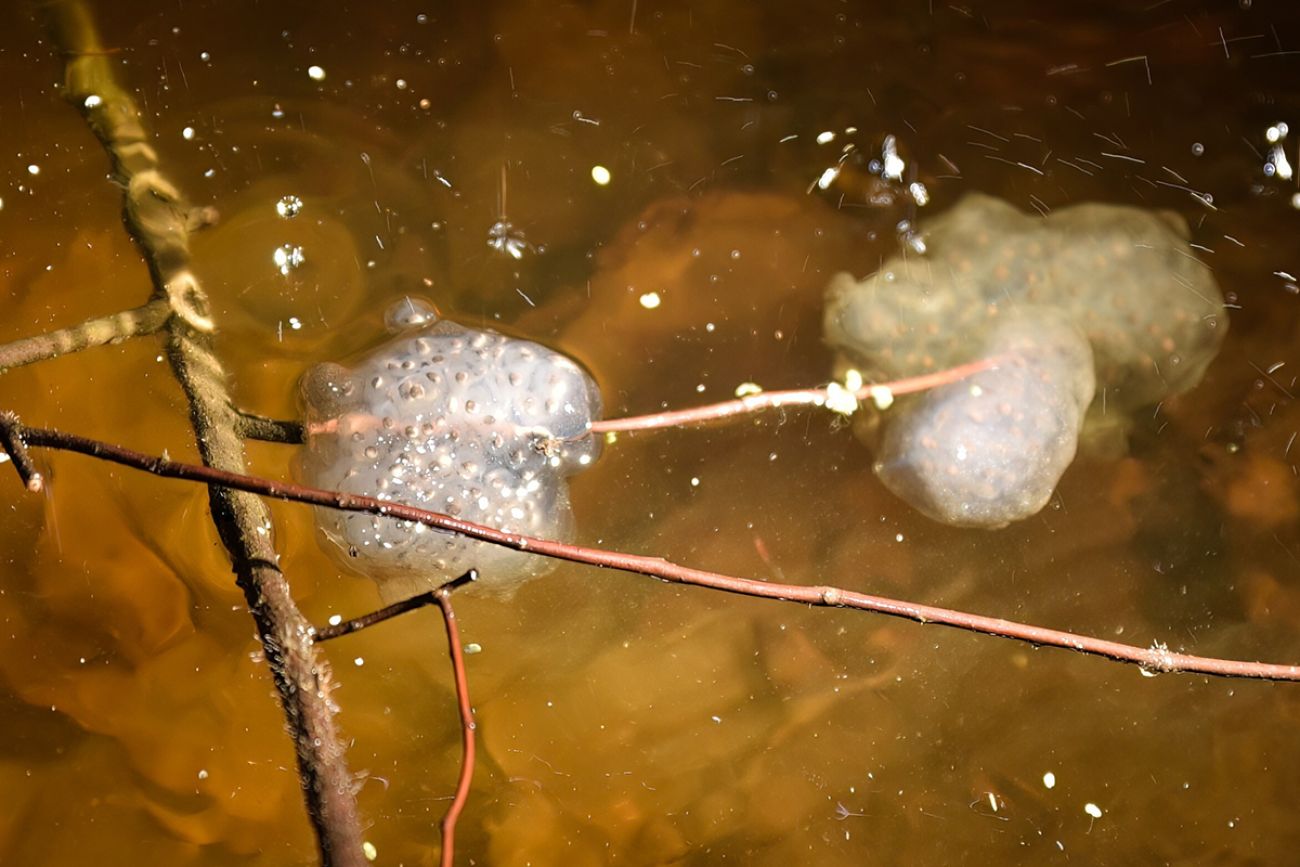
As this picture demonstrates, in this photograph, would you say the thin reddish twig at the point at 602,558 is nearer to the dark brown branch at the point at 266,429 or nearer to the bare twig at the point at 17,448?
the bare twig at the point at 17,448

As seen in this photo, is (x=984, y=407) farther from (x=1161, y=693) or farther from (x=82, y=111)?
(x=82, y=111)

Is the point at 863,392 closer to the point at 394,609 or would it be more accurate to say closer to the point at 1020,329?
the point at 1020,329

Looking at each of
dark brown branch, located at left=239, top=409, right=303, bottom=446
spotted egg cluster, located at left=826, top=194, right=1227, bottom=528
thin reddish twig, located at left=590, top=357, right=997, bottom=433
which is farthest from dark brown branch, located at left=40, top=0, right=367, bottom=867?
spotted egg cluster, located at left=826, top=194, right=1227, bottom=528

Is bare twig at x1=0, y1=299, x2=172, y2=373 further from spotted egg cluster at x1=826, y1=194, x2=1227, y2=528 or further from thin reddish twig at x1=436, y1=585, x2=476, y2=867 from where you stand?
spotted egg cluster at x1=826, y1=194, x2=1227, y2=528

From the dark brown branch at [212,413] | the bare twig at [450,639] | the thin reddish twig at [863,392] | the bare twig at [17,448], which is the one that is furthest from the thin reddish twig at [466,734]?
the thin reddish twig at [863,392]

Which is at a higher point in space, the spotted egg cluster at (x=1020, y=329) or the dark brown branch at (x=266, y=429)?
the dark brown branch at (x=266, y=429)

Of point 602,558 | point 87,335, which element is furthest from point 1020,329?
point 87,335
